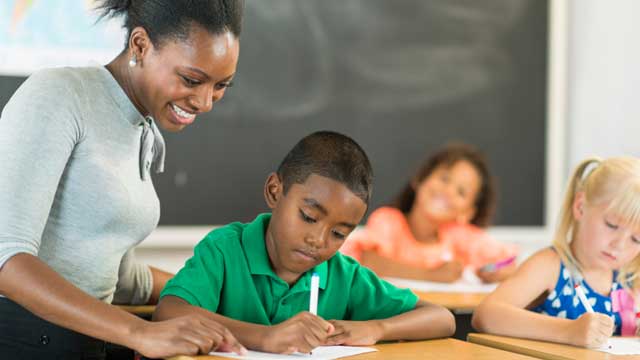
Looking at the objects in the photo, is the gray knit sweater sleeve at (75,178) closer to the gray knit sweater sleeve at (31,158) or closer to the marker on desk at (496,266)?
the gray knit sweater sleeve at (31,158)

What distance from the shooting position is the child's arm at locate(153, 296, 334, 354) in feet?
6.07

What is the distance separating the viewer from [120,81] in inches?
79.0

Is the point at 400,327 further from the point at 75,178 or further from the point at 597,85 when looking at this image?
the point at 597,85

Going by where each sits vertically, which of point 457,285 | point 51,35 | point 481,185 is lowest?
point 457,285

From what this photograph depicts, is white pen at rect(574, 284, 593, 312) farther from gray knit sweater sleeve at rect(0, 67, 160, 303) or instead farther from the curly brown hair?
the curly brown hair

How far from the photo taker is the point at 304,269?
215 cm

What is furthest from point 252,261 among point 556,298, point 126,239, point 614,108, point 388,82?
point 614,108

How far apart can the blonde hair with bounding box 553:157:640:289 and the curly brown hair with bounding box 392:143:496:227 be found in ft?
5.68

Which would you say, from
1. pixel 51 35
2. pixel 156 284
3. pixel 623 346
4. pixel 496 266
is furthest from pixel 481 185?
pixel 156 284

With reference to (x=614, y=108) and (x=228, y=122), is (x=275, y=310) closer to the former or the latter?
(x=228, y=122)

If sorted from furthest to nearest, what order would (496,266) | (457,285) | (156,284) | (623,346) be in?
(496,266) < (457,285) < (156,284) < (623,346)

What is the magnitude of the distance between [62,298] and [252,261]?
55 cm

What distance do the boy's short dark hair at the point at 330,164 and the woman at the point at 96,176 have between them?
0.30 m

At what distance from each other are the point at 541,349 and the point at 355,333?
1.46 ft
